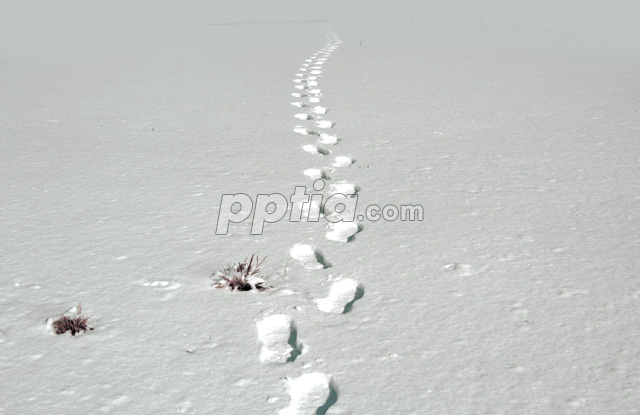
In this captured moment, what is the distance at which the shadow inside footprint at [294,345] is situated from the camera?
4.92 ft

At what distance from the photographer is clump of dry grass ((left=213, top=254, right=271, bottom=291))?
1.81 metres

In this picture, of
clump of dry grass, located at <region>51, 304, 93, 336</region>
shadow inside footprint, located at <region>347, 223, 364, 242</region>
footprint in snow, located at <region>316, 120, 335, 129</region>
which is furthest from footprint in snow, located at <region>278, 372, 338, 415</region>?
footprint in snow, located at <region>316, 120, 335, 129</region>

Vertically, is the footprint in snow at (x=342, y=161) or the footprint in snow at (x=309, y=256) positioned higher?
the footprint in snow at (x=342, y=161)

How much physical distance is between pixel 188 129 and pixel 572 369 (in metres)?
2.91

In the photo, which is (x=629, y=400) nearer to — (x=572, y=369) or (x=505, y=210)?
(x=572, y=369)

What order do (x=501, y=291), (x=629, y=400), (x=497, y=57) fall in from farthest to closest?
(x=497, y=57) < (x=501, y=291) < (x=629, y=400)

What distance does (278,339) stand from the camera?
1580mm

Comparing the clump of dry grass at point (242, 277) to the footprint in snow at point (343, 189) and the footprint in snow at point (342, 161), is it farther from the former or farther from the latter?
the footprint in snow at point (342, 161)

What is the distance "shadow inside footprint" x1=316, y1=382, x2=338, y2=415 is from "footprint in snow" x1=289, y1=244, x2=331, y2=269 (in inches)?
25.5

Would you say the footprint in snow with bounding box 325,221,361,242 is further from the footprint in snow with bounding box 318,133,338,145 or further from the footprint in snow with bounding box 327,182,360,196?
the footprint in snow with bounding box 318,133,338,145

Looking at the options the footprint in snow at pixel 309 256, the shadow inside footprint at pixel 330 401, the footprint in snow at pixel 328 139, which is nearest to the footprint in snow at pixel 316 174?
the footprint in snow at pixel 328 139

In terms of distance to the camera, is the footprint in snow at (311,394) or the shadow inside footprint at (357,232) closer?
the footprint in snow at (311,394)

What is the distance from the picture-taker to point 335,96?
200 inches

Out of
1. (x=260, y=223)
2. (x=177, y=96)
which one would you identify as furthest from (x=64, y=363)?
(x=177, y=96)
